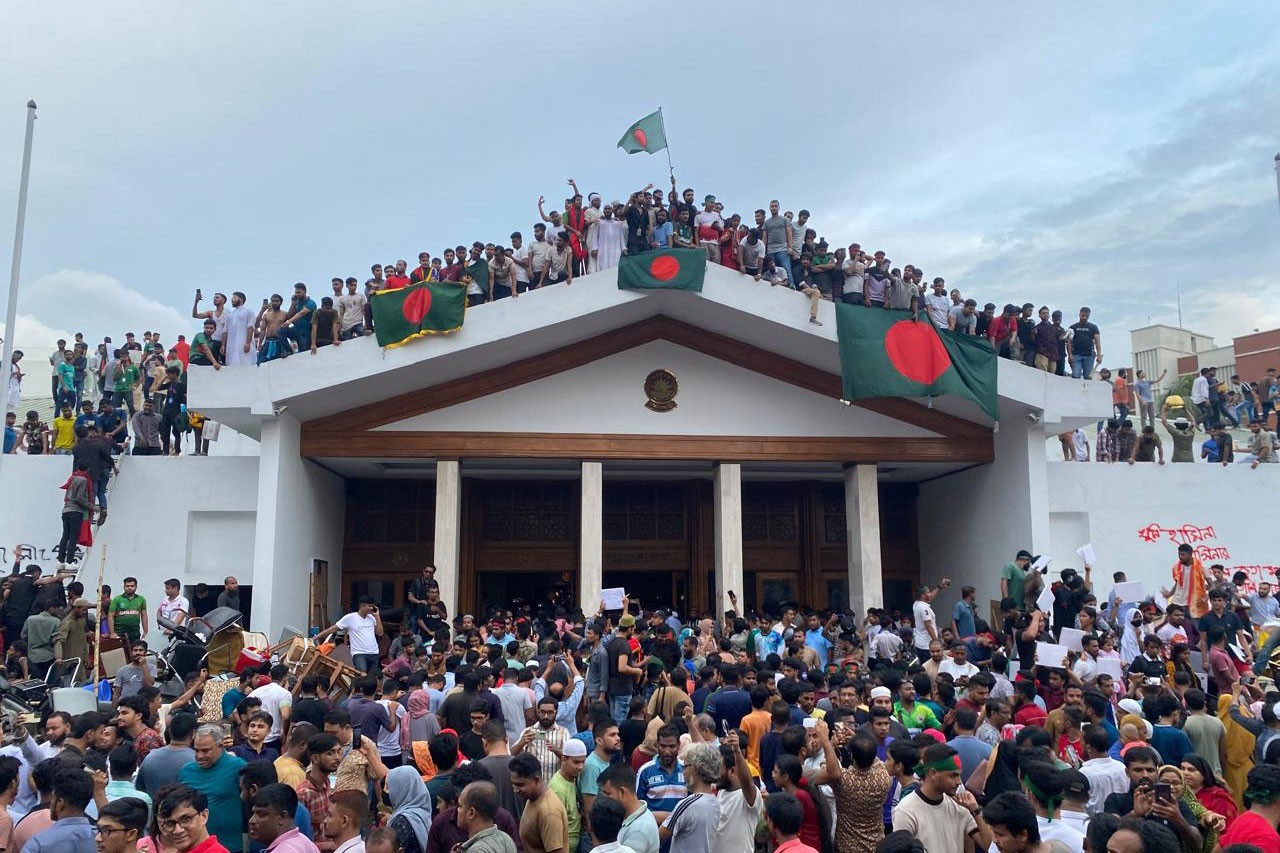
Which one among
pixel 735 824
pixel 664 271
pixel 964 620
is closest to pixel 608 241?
pixel 664 271

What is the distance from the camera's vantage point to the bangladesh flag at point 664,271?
48.0 feet

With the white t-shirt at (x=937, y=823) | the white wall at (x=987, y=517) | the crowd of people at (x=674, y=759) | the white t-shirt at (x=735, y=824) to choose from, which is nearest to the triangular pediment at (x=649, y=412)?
the white wall at (x=987, y=517)

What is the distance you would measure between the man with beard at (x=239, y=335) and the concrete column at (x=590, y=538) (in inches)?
205

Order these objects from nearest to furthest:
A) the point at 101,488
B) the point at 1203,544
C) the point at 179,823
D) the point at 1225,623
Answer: the point at 179,823
the point at 1225,623
the point at 101,488
the point at 1203,544

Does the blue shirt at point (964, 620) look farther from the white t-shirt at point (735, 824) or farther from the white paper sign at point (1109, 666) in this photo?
the white t-shirt at point (735, 824)

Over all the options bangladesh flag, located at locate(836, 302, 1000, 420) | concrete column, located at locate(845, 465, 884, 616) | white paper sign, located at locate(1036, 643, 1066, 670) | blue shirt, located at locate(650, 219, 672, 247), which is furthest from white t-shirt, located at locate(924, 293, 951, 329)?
white paper sign, located at locate(1036, 643, 1066, 670)

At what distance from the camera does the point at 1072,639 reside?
10078 millimetres

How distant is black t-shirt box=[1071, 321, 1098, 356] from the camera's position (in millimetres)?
16125

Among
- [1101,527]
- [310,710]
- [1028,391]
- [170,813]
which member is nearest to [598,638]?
[310,710]

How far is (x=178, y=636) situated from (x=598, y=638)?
16.3ft

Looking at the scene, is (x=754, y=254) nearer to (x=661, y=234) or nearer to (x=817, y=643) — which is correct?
(x=661, y=234)

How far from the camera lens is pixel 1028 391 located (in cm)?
1538

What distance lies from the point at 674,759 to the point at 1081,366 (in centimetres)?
1254

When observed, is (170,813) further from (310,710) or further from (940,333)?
(940,333)
